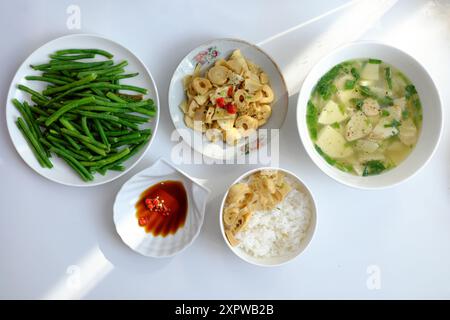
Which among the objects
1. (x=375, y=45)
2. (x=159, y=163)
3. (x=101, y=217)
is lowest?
(x=101, y=217)

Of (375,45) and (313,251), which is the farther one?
(313,251)

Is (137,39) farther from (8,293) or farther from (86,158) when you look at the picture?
(8,293)

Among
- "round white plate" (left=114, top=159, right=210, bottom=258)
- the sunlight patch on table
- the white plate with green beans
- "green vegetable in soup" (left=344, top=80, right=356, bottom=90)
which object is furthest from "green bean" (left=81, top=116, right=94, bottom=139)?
"green vegetable in soup" (left=344, top=80, right=356, bottom=90)

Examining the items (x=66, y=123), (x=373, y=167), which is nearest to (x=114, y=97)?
(x=66, y=123)

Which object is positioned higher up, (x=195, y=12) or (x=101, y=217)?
(x=195, y=12)

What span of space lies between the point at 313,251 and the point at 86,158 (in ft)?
4.37

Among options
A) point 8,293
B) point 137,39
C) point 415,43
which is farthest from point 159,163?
point 415,43

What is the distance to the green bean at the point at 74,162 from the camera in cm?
255

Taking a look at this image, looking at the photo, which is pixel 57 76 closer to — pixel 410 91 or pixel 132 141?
pixel 132 141

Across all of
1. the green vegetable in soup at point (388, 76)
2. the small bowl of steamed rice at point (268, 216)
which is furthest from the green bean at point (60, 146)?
the green vegetable in soup at point (388, 76)

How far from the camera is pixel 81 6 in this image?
2.73m

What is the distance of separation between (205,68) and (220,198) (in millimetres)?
709

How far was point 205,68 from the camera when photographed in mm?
2621

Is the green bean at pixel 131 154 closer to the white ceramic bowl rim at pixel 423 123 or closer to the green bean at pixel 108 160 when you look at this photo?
the green bean at pixel 108 160
